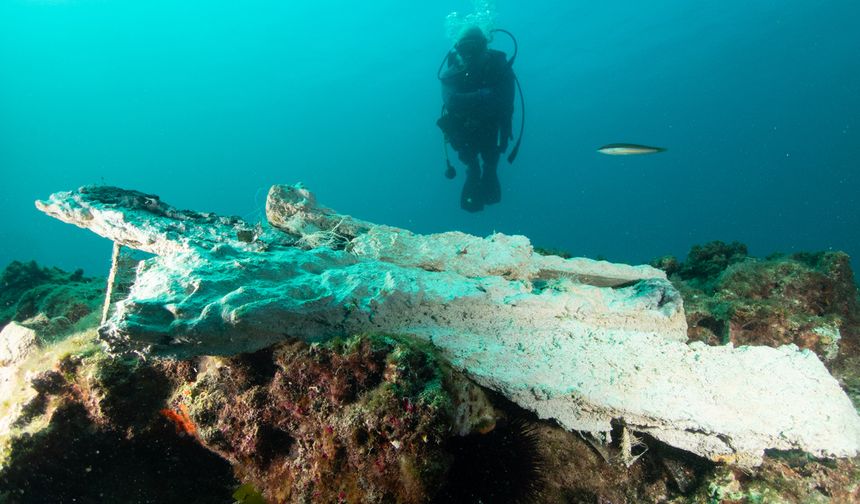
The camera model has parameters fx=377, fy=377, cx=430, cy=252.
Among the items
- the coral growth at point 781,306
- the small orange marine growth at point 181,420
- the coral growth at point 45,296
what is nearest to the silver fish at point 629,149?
the coral growth at point 781,306

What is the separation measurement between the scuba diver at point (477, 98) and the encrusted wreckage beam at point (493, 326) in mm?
9180

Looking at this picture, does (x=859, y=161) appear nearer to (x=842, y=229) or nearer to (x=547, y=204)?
(x=842, y=229)

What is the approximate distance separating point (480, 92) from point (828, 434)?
11448 millimetres

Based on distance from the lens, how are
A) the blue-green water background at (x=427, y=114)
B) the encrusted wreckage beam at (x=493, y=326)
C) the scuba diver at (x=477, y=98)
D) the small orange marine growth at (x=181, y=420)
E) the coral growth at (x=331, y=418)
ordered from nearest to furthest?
the coral growth at (x=331, y=418) < the encrusted wreckage beam at (x=493, y=326) < the small orange marine growth at (x=181, y=420) < the scuba diver at (x=477, y=98) < the blue-green water background at (x=427, y=114)

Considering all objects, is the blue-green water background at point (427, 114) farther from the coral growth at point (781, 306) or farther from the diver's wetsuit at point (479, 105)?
the coral growth at point (781, 306)

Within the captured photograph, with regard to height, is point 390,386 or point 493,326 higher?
point 493,326

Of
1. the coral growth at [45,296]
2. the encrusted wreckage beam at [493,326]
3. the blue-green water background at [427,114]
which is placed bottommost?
the encrusted wreckage beam at [493,326]

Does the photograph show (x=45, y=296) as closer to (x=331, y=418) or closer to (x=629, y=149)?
(x=331, y=418)

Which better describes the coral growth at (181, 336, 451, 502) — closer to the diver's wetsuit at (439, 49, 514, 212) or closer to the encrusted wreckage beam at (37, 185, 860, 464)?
the encrusted wreckage beam at (37, 185, 860, 464)

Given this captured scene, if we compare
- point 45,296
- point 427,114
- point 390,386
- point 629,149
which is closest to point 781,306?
point 629,149

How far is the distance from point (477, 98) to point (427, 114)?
376ft

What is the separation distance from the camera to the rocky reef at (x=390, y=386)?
→ 2.07 meters

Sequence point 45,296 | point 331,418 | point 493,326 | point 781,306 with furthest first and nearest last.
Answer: point 45,296, point 781,306, point 493,326, point 331,418

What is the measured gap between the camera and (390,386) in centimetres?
199
